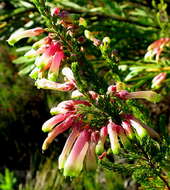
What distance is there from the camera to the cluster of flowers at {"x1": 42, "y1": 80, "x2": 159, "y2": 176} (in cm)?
60

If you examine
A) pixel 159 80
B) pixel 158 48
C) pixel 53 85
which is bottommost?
→ pixel 159 80

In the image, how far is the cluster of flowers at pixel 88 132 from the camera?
1.96ft

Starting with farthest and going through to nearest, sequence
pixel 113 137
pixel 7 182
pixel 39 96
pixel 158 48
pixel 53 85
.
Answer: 1. pixel 39 96
2. pixel 7 182
3. pixel 158 48
4. pixel 53 85
5. pixel 113 137

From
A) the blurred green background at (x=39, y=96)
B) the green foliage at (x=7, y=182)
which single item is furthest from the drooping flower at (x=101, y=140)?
the green foliage at (x=7, y=182)

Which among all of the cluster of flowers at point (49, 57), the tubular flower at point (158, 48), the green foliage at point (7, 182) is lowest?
the green foliage at point (7, 182)

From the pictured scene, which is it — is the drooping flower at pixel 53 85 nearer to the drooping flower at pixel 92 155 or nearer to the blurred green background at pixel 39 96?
the drooping flower at pixel 92 155

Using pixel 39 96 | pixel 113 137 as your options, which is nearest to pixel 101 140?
pixel 113 137

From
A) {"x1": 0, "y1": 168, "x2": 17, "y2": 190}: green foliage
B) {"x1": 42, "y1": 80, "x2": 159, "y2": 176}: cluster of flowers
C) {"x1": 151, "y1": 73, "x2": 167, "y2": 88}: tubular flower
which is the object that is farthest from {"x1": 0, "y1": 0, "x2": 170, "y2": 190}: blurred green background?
{"x1": 42, "y1": 80, "x2": 159, "y2": 176}: cluster of flowers

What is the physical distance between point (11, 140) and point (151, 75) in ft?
9.50

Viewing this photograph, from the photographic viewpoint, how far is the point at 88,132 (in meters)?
0.64

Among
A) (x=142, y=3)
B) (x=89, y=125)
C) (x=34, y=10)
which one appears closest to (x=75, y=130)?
(x=89, y=125)

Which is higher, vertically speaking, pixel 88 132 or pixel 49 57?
pixel 49 57

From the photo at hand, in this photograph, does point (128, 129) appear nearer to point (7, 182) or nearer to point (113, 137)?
point (113, 137)

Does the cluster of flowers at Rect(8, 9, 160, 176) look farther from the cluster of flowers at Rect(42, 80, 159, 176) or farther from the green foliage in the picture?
the green foliage
